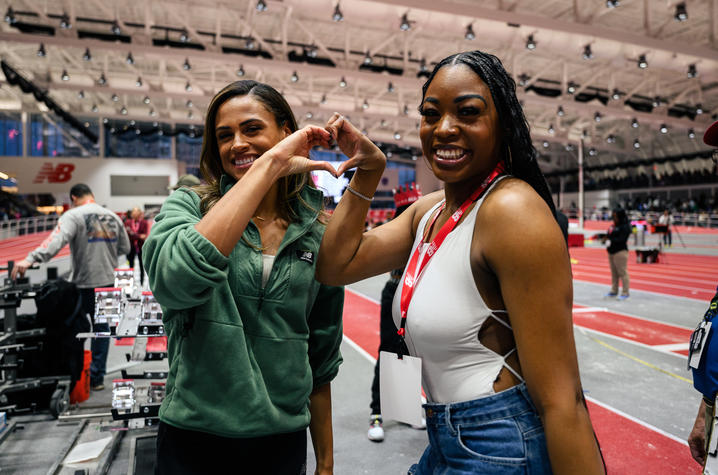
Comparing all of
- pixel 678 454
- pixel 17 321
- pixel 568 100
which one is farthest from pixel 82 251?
pixel 568 100

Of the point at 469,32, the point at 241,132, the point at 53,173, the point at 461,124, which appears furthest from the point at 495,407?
the point at 53,173

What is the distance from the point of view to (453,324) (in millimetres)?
1064

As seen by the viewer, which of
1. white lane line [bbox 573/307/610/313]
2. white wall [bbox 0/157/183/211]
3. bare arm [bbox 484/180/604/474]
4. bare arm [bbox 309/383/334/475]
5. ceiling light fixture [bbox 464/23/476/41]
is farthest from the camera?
white wall [bbox 0/157/183/211]

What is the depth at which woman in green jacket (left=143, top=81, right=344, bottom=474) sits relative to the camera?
1.17 meters

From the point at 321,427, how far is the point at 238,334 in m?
0.57

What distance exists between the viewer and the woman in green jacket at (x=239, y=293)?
3.84 feet

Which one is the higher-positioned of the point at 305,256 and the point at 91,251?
the point at 305,256

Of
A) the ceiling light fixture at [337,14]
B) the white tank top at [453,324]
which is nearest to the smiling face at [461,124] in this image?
the white tank top at [453,324]

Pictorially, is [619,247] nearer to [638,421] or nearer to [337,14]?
[638,421]

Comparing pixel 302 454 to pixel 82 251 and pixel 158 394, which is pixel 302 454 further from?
pixel 82 251

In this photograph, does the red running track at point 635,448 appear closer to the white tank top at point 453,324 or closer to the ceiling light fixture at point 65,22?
the white tank top at point 453,324

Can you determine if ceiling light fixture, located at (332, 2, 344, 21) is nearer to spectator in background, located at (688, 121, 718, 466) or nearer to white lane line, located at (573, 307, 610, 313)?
white lane line, located at (573, 307, 610, 313)

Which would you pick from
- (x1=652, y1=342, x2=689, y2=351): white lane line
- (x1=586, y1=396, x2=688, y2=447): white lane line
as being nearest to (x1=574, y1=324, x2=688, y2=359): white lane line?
(x1=652, y1=342, x2=689, y2=351): white lane line

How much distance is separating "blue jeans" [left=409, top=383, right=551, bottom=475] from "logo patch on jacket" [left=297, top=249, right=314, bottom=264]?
56 cm
